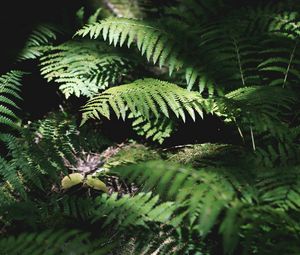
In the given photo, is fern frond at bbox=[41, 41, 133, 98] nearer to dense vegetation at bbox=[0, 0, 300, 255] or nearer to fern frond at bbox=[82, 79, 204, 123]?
dense vegetation at bbox=[0, 0, 300, 255]

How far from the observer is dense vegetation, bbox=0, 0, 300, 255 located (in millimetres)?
1562

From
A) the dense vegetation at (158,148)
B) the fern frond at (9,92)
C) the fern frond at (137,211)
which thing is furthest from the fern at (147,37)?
the fern frond at (137,211)

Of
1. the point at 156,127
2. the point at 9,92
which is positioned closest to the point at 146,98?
the point at 156,127

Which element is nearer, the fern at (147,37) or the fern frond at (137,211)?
the fern frond at (137,211)

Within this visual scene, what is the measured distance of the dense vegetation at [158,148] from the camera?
5.13 feet

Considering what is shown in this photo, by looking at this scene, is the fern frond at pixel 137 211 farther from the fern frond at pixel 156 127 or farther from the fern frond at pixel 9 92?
the fern frond at pixel 156 127

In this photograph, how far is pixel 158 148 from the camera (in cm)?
286

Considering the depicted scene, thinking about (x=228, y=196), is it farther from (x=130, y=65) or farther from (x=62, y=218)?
(x=130, y=65)

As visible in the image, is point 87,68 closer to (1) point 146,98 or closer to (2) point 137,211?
(1) point 146,98

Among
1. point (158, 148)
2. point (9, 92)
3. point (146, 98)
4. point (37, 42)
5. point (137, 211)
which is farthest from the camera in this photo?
point (37, 42)

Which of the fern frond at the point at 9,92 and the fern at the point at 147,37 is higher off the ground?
the fern at the point at 147,37

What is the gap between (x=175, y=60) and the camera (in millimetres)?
2668

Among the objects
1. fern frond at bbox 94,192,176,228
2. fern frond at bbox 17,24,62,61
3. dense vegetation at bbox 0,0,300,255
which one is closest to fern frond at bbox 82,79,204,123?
dense vegetation at bbox 0,0,300,255

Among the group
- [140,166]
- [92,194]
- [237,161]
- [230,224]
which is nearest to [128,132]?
[92,194]
